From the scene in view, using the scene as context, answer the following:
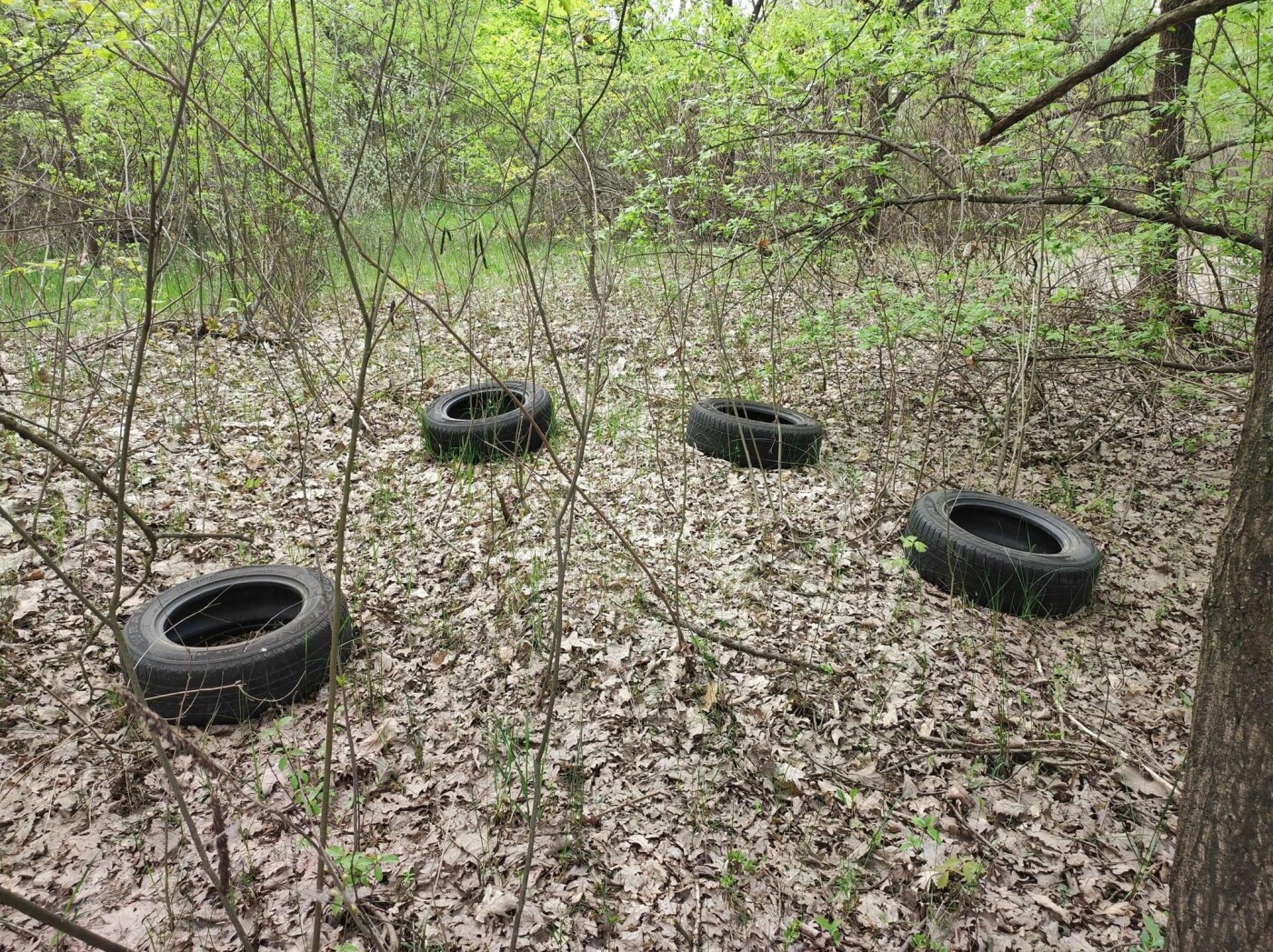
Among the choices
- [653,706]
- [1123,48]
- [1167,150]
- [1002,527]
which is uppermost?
[1167,150]

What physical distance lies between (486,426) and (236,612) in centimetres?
204

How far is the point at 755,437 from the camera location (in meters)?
4.87

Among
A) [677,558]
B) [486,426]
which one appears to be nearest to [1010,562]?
[677,558]

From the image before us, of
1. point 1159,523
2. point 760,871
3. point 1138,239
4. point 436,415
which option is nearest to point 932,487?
point 1159,523

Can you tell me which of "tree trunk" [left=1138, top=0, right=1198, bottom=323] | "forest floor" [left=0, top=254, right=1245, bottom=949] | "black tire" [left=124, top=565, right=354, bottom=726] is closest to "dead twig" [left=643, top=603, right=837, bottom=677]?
"forest floor" [left=0, top=254, right=1245, bottom=949]

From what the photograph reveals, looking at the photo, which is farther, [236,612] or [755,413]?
[755,413]

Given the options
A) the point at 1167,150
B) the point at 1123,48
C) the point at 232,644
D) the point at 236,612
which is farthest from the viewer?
the point at 1167,150

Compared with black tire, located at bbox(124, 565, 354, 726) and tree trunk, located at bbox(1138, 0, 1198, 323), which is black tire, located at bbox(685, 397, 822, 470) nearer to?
tree trunk, located at bbox(1138, 0, 1198, 323)

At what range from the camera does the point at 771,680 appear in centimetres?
315

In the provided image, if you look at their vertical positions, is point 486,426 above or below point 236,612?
above

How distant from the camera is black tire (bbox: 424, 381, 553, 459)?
4914 mm

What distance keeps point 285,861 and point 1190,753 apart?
2771 millimetres

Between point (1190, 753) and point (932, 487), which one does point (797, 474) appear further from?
point (1190, 753)

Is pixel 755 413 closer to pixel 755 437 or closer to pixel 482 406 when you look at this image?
pixel 755 437
